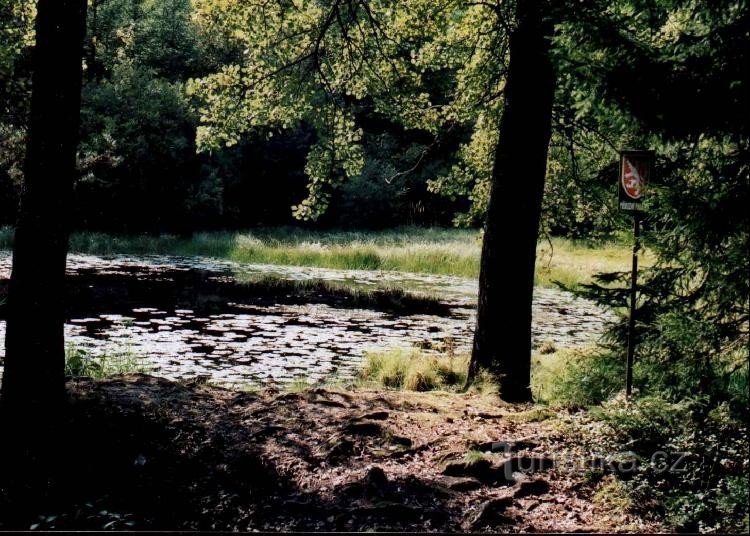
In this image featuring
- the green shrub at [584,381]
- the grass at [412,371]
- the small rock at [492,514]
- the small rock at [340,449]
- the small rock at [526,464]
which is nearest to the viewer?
the small rock at [492,514]

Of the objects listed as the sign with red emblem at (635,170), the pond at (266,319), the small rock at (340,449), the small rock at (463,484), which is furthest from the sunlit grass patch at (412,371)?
the small rock at (463,484)

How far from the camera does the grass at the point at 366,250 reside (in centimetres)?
2436

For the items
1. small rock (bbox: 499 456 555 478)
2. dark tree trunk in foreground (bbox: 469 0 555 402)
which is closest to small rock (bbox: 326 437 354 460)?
small rock (bbox: 499 456 555 478)

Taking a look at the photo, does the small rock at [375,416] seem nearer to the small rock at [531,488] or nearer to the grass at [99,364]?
the small rock at [531,488]

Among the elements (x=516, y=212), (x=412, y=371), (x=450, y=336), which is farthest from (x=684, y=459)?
(x=450, y=336)

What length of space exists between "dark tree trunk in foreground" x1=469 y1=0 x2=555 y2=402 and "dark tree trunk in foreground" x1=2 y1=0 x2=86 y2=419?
4.01 metres

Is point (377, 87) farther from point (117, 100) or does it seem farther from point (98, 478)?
point (117, 100)

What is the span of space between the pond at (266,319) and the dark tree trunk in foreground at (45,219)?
12.9 feet

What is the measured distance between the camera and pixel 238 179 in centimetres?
3844

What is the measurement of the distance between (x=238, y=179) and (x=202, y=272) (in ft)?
51.1

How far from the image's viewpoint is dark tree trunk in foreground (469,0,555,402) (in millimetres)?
7043

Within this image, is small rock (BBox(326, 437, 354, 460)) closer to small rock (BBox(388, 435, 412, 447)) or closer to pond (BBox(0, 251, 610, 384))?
small rock (BBox(388, 435, 412, 447))

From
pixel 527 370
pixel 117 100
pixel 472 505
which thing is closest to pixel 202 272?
pixel 117 100

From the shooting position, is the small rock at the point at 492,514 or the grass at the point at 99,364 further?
the grass at the point at 99,364
